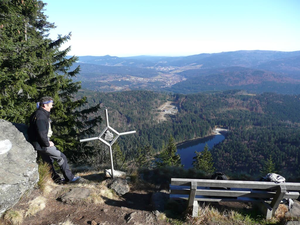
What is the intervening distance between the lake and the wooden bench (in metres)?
100

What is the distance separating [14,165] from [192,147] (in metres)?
126

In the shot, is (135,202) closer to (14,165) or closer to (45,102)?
(14,165)

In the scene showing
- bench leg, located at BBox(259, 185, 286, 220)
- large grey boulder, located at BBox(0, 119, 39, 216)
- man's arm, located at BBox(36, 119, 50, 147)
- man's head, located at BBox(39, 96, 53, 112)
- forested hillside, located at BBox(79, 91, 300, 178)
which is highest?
man's head, located at BBox(39, 96, 53, 112)

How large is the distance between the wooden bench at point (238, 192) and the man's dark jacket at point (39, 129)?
3134 mm

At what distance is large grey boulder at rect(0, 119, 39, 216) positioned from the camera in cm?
340

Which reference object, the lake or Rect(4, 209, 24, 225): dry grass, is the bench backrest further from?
the lake

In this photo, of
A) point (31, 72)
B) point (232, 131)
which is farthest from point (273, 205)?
point (232, 131)

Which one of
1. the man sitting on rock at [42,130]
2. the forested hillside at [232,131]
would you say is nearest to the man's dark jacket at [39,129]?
the man sitting on rock at [42,130]

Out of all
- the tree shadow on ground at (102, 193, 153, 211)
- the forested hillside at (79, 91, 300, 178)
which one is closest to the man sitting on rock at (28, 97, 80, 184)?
the tree shadow on ground at (102, 193, 153, 211)

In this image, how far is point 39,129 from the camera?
15.1ft

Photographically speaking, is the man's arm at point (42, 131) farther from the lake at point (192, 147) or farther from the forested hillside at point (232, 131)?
the lake at point (192, 147)

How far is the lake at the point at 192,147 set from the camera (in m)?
106

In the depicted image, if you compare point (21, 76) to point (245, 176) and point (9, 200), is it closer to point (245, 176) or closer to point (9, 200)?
point (9, 200)

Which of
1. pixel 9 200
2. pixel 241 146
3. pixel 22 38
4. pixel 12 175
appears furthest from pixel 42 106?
pixel 241 146
